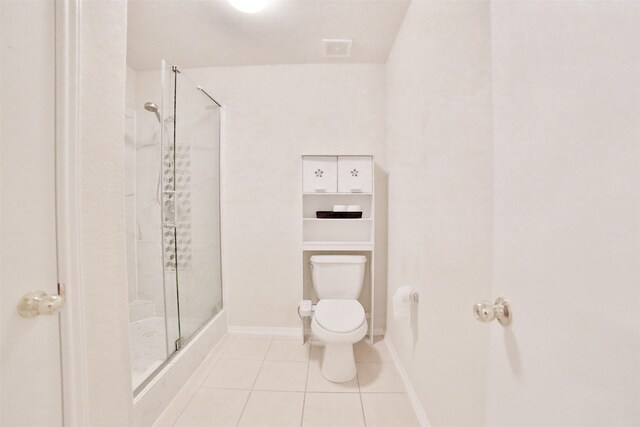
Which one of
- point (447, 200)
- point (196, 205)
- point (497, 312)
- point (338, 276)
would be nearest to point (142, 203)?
point (196, 205)

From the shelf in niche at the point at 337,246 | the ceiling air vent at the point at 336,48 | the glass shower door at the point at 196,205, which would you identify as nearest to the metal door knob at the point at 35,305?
the glass shower door at the point at 196,205

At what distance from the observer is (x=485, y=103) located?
867mm

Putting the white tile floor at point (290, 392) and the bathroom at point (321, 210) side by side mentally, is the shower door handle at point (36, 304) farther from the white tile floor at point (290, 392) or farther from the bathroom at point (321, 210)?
the white tile floor at point (290, 392)

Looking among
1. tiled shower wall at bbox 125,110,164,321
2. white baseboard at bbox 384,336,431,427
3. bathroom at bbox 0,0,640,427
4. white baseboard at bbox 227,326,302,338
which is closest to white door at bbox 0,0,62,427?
bathroom at bbox 0,0,640,427

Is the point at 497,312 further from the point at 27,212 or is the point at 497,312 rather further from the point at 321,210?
the point at 321,210

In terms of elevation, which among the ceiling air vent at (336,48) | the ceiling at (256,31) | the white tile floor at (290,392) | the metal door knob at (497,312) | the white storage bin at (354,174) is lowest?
the white tile floor at (290,392)

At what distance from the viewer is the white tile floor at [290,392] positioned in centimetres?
144

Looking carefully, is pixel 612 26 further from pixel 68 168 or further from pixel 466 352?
pixel 68 168

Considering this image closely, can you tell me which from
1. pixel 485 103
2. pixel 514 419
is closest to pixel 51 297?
→ pixel 514 419

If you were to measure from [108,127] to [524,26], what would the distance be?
116 centimetres

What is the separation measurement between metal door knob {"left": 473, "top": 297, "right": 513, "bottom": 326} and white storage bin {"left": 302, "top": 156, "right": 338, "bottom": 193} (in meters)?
1.74

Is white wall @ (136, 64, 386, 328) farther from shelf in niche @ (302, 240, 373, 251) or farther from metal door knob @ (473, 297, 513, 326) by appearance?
metal door knob @ (473, 297, 513, 326)

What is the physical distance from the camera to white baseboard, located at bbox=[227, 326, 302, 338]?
2393 millimetres

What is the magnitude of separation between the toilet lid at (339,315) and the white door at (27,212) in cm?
126
